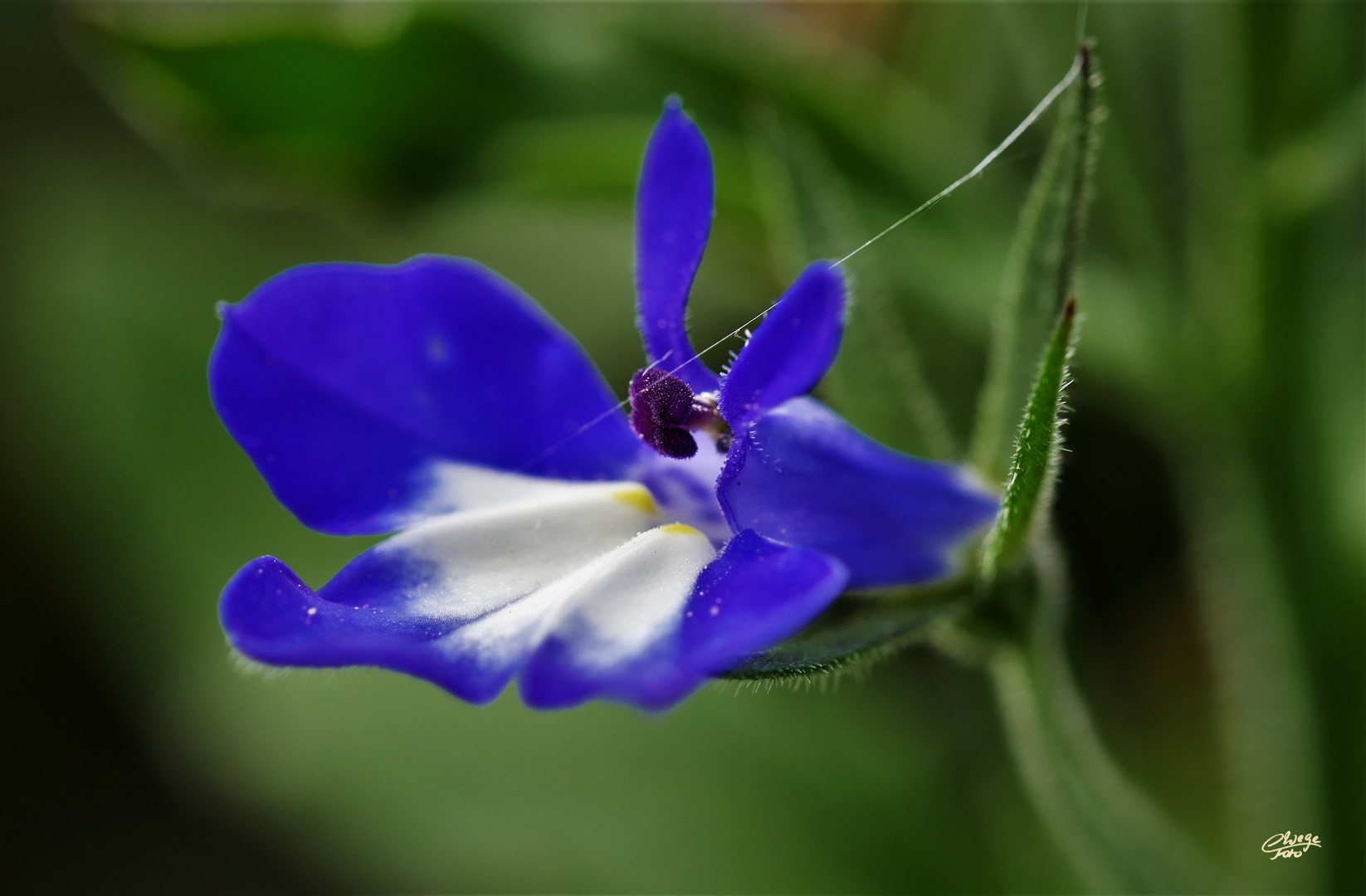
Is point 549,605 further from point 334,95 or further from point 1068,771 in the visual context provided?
point 334,95

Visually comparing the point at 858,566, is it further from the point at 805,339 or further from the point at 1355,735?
the point at 1355,735

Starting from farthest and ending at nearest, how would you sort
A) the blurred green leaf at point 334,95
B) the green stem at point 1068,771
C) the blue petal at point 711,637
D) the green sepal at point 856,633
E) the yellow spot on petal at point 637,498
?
the blurred green leaf at point 334,95 → the green stem at point 1068,771 → the yellow spot on petal at point 637,498 → the green sepal at point 856,633 → the blue petal at point 711,637

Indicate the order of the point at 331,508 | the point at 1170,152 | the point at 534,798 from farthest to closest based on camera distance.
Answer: the point at 534,798 < the point at 1170,152 < the point at 331,508

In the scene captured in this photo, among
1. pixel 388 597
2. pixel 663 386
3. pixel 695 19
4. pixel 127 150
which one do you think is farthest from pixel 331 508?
pixel 127 150

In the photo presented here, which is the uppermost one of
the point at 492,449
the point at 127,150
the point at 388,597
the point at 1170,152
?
the point at 127,150

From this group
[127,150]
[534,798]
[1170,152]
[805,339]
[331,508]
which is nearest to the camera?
[805,339]
